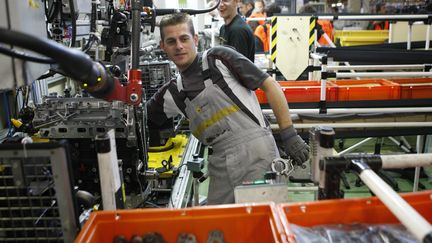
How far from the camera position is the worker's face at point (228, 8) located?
3.64 metres

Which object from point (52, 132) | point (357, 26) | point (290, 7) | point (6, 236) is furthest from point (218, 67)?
point (290, 7)

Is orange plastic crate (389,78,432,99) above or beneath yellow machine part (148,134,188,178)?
above

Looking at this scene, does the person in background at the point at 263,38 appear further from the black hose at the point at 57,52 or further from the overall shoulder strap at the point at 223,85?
the black hose at the point at 57,52

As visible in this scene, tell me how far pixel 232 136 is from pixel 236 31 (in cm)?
163

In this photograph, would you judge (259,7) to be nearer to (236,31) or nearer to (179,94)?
(236,31)

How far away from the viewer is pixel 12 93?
326 centimetres

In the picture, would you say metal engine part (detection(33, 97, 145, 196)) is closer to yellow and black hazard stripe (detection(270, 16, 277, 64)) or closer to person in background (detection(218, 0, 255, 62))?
person in background (detection(218, 0, 255, 62))

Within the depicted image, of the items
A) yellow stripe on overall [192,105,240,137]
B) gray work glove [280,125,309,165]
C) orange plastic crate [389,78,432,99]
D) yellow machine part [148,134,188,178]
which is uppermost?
yellow stripe on overall [192,105,240,137]

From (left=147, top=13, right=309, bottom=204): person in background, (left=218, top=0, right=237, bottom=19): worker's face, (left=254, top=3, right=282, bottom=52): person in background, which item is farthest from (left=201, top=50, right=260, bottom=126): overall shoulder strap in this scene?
(left=254, top=3, right=282, bottom=52): person in background

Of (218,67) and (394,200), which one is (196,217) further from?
(218,67)

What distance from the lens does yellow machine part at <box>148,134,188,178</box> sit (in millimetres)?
2943

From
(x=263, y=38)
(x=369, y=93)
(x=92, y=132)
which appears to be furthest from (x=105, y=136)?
(x=263, y=38)

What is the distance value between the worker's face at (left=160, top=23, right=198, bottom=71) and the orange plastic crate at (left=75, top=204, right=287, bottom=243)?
1322mm

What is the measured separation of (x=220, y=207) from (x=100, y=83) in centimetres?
61
